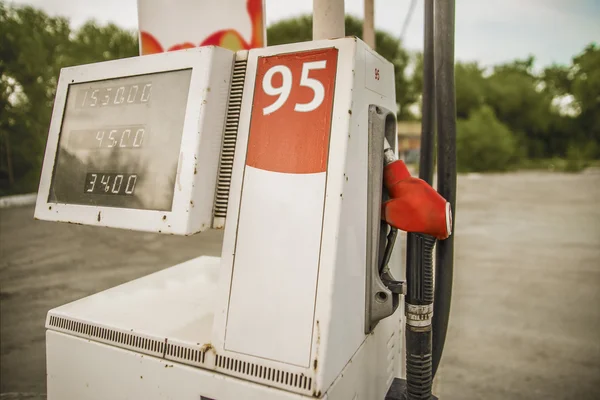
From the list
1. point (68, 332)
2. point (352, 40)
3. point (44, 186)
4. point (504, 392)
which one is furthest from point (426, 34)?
point (504, 392)

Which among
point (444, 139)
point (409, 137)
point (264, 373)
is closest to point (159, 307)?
point (264, 373)

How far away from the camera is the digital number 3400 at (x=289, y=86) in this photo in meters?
1.00

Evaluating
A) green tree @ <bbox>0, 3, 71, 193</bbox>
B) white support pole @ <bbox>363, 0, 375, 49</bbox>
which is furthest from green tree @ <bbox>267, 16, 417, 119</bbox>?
white support pole @ <bbox>363, 0, 375, 49</bbox>

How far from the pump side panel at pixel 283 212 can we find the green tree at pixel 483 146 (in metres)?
22.9

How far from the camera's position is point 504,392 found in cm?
228

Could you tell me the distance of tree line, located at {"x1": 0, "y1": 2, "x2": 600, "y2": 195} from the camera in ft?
30.4

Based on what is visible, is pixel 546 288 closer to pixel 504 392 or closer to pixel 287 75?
pixel 504 392

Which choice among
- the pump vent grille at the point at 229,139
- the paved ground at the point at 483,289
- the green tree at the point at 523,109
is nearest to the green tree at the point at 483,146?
the green tree at the point at 523,109

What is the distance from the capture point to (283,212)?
3.23 ft

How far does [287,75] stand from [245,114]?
147mm

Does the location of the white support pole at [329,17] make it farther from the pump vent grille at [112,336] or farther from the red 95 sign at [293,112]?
the pump vent grille at [112,336]

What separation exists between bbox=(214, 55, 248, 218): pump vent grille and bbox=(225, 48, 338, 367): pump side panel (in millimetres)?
70

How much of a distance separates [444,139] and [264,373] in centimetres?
85

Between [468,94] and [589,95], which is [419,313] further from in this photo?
[589,95]
